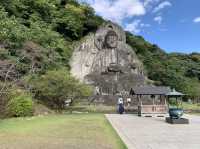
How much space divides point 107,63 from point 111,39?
433 centimetres

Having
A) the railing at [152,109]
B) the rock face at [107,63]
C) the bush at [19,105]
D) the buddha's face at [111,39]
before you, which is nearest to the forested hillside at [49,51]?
the bush at [19,105]

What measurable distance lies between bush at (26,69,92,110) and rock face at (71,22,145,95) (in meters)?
15.4

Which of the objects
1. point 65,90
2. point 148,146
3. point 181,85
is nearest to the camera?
point 148,146

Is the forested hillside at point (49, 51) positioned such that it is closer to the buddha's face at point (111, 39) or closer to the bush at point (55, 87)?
the bush at point (55, 87)

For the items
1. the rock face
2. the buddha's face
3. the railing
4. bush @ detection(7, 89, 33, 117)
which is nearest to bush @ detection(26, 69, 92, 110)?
bush @ detection(7, 89, 33, 117)

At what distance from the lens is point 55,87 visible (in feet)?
93.4

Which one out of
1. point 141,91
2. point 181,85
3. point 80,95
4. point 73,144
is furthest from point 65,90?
point 181,85

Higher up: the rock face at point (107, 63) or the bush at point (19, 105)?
the rock face at point (107, 63)

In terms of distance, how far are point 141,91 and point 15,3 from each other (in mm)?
21846

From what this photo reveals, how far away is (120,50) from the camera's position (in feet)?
168

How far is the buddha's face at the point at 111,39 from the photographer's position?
5056 cm

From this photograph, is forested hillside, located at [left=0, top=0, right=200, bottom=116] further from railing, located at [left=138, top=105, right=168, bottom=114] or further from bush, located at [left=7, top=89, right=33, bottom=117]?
railing, located at [left=138, top=105, right=168, bottom=114]

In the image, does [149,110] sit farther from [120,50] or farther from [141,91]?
[120,50]

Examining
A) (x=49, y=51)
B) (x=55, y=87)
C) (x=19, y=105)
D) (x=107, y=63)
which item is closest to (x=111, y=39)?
(x=107, y=63)
